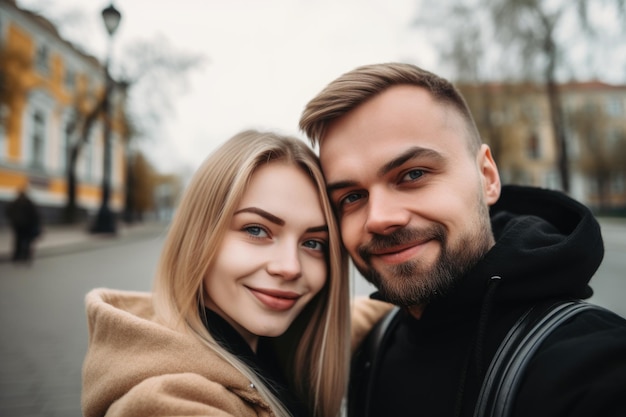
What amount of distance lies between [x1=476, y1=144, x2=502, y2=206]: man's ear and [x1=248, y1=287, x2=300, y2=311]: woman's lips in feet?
3.29

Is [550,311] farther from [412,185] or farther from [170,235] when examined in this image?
[170,235]

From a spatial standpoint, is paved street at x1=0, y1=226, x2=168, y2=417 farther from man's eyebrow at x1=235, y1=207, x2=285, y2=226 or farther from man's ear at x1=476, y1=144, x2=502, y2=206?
man's ear at x1=476, y1=144, x2=502, y2=206

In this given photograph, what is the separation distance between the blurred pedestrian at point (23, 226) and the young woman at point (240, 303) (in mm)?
11190

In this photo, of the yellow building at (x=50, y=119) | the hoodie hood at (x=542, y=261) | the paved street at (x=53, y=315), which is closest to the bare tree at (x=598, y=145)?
the paved street at (x=53, y=315)

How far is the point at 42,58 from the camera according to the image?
77.5ft

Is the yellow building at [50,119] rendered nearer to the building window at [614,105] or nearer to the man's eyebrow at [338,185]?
the man's eyebrow at [338,185]

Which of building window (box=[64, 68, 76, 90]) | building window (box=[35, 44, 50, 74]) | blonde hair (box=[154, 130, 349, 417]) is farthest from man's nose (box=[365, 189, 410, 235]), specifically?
building window (box=[64, 68, 76, 90])

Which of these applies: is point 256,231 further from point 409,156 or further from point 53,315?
point 53,315

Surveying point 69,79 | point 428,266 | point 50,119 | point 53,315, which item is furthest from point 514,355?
point 69,79

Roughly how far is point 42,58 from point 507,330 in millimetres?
29316

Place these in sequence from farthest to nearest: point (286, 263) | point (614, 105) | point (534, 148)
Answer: point (614, 105)
point (534, 148)
point (286, 263)

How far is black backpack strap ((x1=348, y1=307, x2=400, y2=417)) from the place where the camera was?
185cm

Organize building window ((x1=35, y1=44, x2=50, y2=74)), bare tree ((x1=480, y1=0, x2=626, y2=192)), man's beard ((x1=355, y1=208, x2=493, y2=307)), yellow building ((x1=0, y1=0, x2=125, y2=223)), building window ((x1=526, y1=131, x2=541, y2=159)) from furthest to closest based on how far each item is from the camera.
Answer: building window ((x1=526, y1=131, x2=541, y2=159)), building window ((x1=35, y1=44, x2=50, y2=74)), yellow building ((x1=0, y1=0, x2=125, y2=223)), bare tree ((x1=480, y1=0, x2=626, y2=192)), man's beard ((x1=355, y1=208, x2=493, y2=307))

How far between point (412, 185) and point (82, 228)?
84.4 ft
